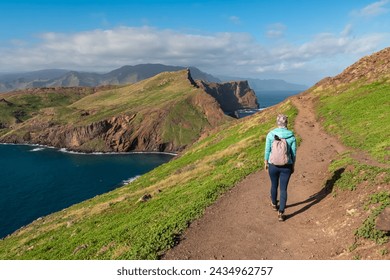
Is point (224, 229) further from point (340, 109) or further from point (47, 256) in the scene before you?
point (340, 109)

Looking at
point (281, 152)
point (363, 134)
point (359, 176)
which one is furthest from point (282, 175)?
point (363, 134)

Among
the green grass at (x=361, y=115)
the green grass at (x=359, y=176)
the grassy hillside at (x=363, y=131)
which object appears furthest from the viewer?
the green grass at (x=361, y=115)

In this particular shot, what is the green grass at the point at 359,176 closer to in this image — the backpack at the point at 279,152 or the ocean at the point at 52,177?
the backpack at the point at 279,152

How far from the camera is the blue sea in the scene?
89.5m

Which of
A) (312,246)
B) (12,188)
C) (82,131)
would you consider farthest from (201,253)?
(82,131)

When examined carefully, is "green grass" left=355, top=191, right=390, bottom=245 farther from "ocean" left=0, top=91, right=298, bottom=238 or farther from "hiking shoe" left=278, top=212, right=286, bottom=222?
"ocean" left=0, top=91, right=298, bottom=238

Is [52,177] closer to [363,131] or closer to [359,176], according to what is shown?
[363,131]

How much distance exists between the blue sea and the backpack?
7753 cm

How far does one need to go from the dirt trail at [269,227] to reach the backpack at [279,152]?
324 centimetres

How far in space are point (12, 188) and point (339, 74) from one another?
106 meters

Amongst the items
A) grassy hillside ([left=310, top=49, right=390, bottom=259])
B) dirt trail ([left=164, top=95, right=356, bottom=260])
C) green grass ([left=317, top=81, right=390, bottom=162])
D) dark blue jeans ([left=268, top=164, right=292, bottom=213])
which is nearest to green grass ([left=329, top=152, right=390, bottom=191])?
grassy hillside ([left=310, top=49, right=390, bottom=259])

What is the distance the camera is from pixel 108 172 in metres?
135

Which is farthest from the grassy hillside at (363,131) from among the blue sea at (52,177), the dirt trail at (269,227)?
the blue sea at (52,177)

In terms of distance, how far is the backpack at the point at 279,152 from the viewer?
47.5ft
